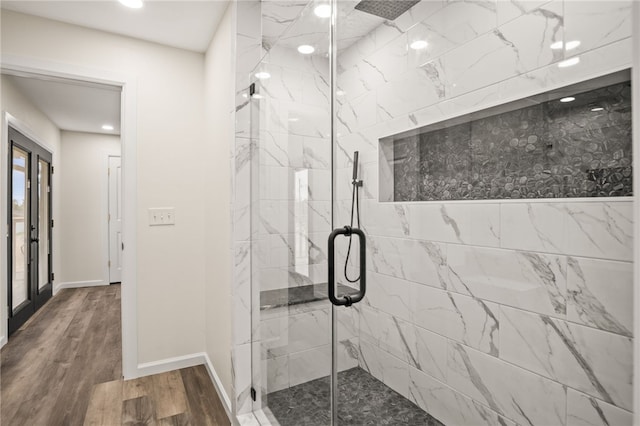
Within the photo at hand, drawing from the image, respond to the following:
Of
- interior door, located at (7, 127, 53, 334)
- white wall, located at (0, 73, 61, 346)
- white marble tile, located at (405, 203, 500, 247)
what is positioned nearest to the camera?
white marble tile, located at (405, 203, 500, 247)

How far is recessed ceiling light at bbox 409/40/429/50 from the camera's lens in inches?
44.2

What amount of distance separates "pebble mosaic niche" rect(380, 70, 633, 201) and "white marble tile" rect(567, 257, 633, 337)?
0.54 ft

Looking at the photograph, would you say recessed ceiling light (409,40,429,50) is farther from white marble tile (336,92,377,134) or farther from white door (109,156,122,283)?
white door (109,156,122,283)

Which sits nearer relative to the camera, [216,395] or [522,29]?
[522,29]

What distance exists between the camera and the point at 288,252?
5.13 feet

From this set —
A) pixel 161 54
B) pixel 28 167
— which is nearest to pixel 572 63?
pixel 161 54

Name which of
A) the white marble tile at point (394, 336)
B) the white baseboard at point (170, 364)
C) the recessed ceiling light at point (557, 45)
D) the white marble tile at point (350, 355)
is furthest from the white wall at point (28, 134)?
the recessed ceiling light at point (557, 45)

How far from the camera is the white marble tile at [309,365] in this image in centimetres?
132

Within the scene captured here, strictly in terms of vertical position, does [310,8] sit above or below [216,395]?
above

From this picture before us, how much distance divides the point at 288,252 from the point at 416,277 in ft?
2.00

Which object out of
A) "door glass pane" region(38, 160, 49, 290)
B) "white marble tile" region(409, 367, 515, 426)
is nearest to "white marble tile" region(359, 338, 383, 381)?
"white marble tile" region(409, 367, 515, 426)

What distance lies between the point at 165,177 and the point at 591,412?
271cm

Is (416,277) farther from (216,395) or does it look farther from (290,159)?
(216,395)

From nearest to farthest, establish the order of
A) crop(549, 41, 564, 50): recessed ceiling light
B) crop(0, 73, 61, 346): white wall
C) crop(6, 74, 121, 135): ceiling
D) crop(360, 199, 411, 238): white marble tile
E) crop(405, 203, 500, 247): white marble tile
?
crop(549, 41, 564, 50): recessed ceiling light, crop(405, 203, 500, 247): white marble tile, crop(360, 199, 411, 238): white marble tile, crop(0, 73, 61, 346): white wall, crop(6, 74, 121, 135): ceiling
